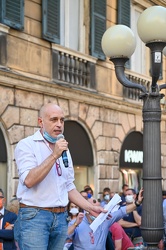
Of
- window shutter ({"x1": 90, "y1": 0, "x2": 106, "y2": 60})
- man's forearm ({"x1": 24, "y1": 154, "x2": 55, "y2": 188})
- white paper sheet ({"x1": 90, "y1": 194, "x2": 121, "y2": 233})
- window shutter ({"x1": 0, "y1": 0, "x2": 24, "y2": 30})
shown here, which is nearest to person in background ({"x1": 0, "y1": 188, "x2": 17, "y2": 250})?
white paper sheet ({"x1": 90, "y1": 194, "x2": 121, "y2": 233})

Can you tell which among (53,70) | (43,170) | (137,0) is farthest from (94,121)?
(43,170)

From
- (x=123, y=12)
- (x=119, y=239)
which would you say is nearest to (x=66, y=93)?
(x=123, y=12)

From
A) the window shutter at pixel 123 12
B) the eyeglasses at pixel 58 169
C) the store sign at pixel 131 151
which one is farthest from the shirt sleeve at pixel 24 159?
the window shutter at pixel 123 12

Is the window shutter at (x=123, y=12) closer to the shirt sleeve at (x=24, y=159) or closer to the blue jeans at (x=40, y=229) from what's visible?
the shirt sleeve at (x=24, y=159)

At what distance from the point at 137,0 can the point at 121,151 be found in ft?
16.0

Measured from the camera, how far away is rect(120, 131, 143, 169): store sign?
18375 mm

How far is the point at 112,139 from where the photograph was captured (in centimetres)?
1759

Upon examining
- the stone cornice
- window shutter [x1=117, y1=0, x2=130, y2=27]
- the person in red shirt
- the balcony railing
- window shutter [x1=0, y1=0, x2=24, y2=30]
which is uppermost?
window shutter [x1=117, y1=0, x2=130, y2=27]

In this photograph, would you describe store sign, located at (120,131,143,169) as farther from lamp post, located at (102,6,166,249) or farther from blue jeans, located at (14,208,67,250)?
blue jeans, located at (14,208,67,250)

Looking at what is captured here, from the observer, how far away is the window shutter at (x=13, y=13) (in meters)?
13.2

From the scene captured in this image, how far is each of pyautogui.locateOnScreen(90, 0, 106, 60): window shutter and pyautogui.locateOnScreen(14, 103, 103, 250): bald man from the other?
12.0 m

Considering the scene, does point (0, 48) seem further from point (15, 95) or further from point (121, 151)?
point (121, 151)

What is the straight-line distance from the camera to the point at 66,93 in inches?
599

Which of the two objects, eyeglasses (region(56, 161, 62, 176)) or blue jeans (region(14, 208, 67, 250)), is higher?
eyeglasses (region(56, 161, 62, 176))
